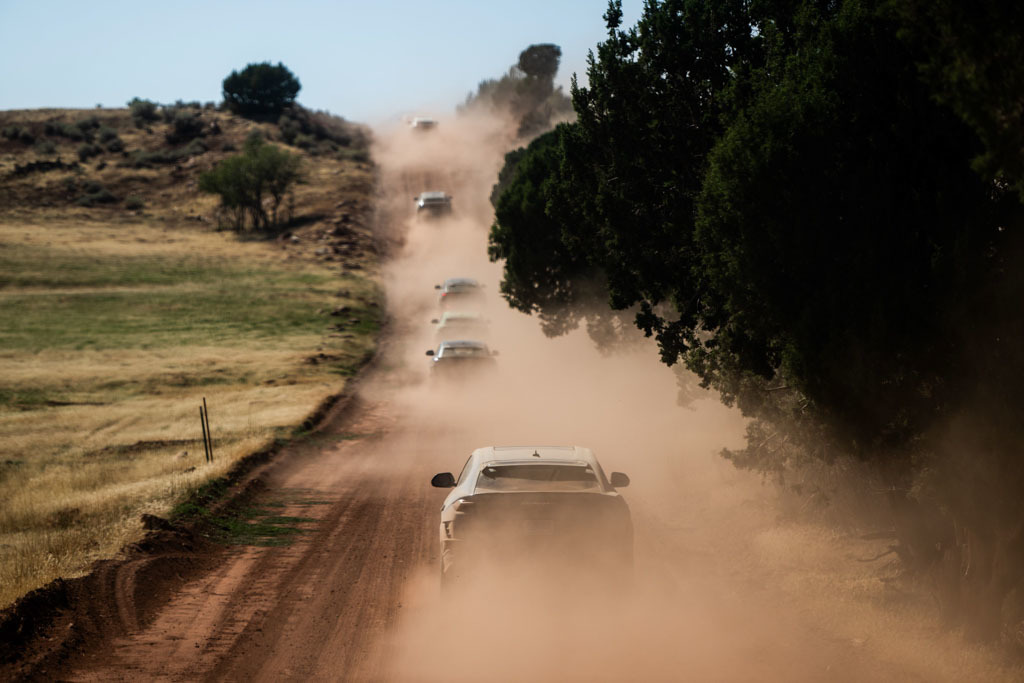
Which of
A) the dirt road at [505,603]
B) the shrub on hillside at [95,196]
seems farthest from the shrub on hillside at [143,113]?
the dirt road at [505,603]

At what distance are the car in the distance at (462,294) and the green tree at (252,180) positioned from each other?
31.4 meters

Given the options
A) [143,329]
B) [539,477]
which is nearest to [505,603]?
[539,477]

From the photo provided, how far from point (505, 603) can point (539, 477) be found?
134 cm

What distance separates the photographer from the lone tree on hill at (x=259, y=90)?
110m

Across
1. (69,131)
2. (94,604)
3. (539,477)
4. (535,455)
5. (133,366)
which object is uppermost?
(69,131)

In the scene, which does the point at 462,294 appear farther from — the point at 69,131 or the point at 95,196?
the point at 69,131

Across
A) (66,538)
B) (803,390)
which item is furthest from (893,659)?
(66,538)

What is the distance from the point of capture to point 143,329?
4441cm

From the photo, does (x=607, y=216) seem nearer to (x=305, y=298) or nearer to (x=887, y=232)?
(x=887, y=232)

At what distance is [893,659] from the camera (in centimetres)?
857

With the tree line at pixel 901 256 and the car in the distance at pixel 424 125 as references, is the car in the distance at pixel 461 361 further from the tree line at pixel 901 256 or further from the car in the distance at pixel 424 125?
the car in the distance at pixel 424 125

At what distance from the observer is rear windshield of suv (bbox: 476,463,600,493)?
959 centimetres

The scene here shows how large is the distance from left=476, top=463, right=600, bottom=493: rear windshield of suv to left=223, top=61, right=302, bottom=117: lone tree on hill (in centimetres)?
10610

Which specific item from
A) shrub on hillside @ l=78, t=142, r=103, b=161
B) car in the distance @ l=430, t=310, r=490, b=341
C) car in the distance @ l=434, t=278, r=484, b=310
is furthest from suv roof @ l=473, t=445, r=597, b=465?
shrub on hillside @ l=78, t=142, r=103, b=161
